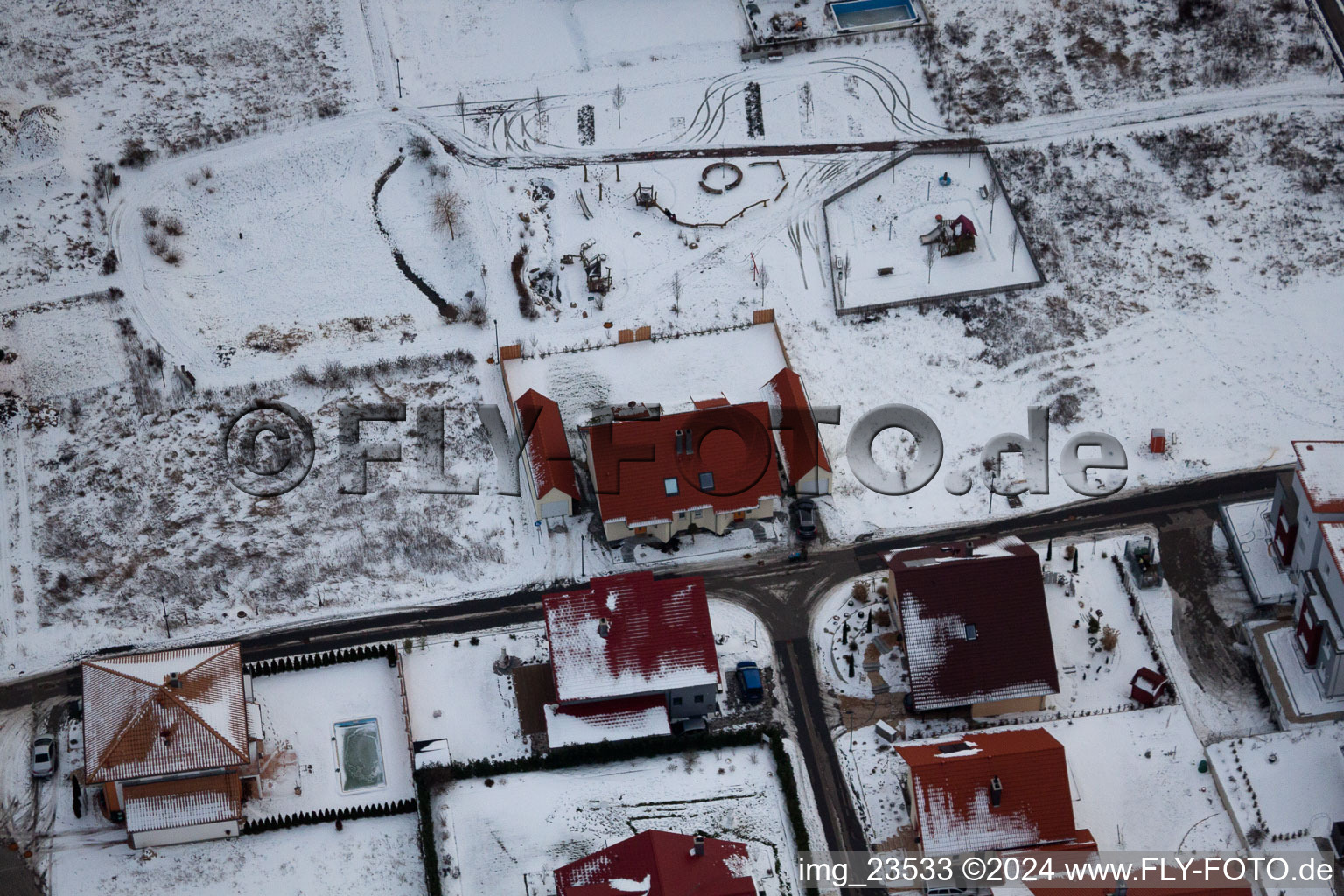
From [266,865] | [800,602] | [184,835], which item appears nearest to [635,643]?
[800,602]

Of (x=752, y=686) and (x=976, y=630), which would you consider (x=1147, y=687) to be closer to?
(x=976, y=630)

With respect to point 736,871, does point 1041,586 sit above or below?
above

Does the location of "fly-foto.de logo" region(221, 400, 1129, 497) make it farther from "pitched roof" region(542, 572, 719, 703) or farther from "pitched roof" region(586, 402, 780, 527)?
"pitched roof" region(542, 572, 719, 703)

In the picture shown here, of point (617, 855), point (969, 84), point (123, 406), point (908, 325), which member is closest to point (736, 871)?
point (617, 855)

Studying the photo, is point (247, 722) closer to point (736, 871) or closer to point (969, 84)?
point (736, 871)

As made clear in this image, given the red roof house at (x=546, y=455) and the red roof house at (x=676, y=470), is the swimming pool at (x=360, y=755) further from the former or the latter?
the red roof house at (x=676, y=470)

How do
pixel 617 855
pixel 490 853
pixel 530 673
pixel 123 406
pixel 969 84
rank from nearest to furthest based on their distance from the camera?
pixel 617 855, pixel 490 853, pixel 530 673, pixel 123 406, pixel 969 84

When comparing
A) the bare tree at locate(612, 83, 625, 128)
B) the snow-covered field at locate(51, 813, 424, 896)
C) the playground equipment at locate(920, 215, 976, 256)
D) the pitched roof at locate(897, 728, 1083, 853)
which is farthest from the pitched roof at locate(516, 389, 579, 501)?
the playground equipment at locate(920, 215, 976, 256)
